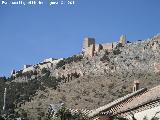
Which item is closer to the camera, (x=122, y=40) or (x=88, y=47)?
(x=122, y=40)

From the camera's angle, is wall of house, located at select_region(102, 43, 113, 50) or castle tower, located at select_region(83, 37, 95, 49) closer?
wall of house, located at select_region(102, 43, 113, 50)

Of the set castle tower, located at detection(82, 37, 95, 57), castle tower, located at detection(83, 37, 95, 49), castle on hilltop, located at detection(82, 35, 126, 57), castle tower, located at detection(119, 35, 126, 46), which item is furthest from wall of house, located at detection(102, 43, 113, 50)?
castle tower, located at detection(83, 37, 95, 49)

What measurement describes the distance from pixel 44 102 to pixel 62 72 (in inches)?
1325

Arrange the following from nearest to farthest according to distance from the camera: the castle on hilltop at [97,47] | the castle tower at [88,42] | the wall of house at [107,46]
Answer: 1. the castle on hilltop at [97,47]
2. the wall of house at [107,46]
3. the castle tower at [88,42]

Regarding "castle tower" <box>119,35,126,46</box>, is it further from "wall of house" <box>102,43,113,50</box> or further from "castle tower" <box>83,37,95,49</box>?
"castle tower" <box>83,37,95,49</box>

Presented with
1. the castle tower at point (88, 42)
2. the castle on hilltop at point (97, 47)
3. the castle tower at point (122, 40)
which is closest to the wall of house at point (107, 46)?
the castle on hilltop at point (97, 47)

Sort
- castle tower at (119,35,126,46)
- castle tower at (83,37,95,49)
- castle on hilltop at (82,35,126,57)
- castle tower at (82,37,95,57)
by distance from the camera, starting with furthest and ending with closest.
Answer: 1. castle tower at (83,37,95,49)
2. castle tower at (82,37,95,57)
3. castle on hilltop at (82,35,126,57)
4. castle tower at (119,35,126,46)

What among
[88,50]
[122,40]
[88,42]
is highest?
[88,42]

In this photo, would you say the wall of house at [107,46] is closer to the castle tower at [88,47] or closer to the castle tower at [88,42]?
the castle tower at [88,47]

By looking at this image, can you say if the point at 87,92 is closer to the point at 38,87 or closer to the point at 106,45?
the point at 38,87

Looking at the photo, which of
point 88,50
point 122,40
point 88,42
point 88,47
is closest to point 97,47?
point 88,50

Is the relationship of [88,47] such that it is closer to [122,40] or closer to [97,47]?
[97,47]

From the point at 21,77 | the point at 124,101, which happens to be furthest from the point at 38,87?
the point at 124,101

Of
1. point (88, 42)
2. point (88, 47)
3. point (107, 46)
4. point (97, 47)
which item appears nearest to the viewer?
point (107, 46)
